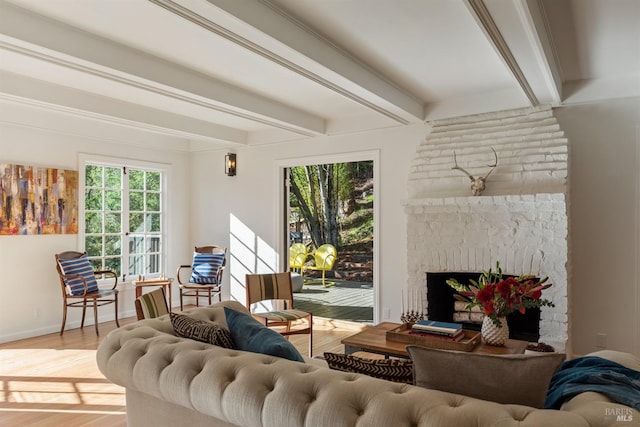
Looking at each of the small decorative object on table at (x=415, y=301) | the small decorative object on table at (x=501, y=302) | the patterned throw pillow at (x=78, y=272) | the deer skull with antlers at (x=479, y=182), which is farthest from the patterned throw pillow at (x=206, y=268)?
the small decorative object on table at (x=501, y=302)

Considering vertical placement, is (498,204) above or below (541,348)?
above

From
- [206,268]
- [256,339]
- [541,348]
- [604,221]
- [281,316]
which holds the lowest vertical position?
[541,348]

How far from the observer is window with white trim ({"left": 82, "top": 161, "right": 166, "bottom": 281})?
5695 mm

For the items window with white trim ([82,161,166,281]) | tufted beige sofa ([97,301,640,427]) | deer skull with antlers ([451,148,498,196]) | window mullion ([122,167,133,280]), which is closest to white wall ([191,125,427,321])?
window with white trim ([82,161,166,281])

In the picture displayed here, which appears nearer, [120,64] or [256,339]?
[256,339]

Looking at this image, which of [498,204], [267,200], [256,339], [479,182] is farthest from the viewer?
[267,200]

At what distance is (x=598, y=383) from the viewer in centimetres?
132

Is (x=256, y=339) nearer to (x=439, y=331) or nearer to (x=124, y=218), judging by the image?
(x=439, y=331)

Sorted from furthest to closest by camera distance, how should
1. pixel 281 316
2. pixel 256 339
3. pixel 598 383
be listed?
pixel 281 316, pixel 256 339, pixel 598 383

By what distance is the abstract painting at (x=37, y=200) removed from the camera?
4746mm

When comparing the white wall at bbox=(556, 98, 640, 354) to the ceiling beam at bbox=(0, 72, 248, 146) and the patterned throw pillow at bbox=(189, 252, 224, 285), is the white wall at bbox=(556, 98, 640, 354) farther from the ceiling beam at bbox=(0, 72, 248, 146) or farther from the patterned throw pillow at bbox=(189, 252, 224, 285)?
the patterned throw pillow at bbox=(189, 252, 224, 285)

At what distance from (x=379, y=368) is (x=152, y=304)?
166 centimetres

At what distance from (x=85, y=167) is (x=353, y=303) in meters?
4.31

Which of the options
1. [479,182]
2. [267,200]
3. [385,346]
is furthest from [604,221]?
[267,200]
